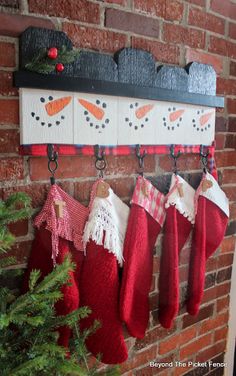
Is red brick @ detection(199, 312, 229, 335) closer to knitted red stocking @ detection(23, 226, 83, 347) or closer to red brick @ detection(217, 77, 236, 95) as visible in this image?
knitted red stocking @ detection(23, 226, 83, 347)

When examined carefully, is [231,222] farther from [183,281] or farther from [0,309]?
[0,309]

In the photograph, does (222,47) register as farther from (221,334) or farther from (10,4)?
(221,334)

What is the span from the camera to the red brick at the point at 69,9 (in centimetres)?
95

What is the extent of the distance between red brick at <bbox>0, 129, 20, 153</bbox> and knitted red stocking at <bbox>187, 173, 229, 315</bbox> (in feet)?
2.37

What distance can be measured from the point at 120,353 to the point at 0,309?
0.56 metres

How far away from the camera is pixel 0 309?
0.69 meters

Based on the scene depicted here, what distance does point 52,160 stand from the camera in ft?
3.31

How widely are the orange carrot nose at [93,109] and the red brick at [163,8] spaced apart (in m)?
0.38

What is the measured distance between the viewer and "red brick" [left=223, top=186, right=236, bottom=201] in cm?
153

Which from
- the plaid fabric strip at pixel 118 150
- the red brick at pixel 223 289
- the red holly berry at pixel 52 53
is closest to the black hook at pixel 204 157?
the plaid fabric strip at pixel 118 150

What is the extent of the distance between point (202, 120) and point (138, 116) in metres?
0.32

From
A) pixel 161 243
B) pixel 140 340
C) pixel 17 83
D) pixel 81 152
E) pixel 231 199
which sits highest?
pixel 17 83

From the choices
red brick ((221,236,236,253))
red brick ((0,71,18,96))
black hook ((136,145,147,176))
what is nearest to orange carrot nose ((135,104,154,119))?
black hook ((136,145,147,176))

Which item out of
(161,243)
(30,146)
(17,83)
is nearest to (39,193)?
(30,146)
